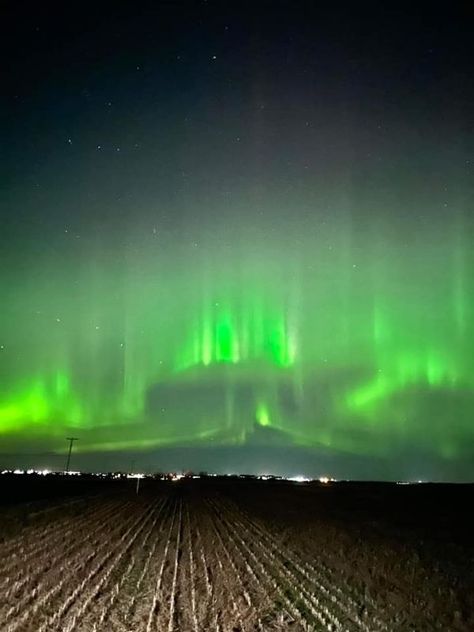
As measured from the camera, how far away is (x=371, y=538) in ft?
90.4

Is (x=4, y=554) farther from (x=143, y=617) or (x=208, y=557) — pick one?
(x=143, y=617)

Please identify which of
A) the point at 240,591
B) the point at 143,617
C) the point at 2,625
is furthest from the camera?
the point at 240,591

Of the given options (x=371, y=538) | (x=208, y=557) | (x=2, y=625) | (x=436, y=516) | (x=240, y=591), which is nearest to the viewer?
(x=2, y=625)

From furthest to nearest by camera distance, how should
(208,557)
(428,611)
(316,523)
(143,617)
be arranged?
(316,523), (208,557), (428,611), (143,617)

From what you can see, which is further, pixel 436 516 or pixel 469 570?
pixel 436 516

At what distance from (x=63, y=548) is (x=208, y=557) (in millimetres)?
6188

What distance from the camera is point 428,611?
13273mm

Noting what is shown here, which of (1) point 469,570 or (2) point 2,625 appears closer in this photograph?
(2) point 2,625

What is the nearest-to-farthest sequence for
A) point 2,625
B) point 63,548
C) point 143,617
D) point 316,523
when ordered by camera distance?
point 2,625
point 143,617
point 63,548
point 316,523

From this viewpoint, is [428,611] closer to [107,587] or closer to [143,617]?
[143,617]

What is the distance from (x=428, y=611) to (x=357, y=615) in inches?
84.4

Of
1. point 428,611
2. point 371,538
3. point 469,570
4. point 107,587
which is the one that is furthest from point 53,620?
point 371,538

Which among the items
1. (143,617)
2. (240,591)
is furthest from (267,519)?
(143,617)

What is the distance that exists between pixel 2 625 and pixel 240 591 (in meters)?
5.79
